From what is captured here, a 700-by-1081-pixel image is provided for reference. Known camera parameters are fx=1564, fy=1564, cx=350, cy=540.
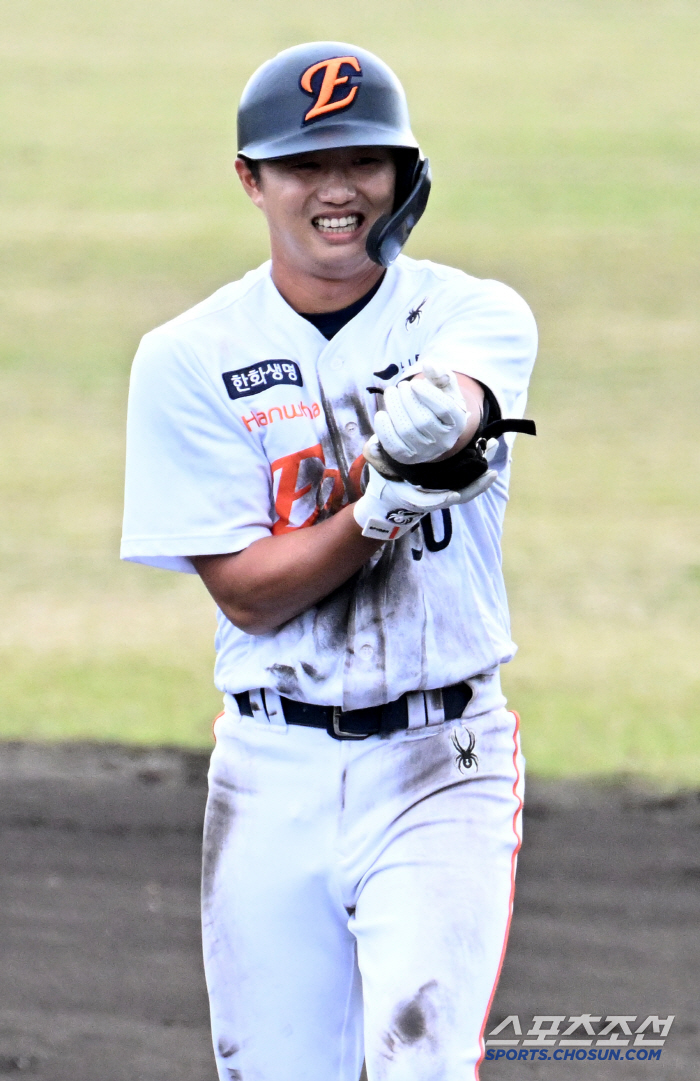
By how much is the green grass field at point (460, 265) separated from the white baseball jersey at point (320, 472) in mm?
3610

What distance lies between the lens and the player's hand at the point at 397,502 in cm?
249

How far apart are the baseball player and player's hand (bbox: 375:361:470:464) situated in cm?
25

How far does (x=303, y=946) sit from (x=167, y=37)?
24.0 meters

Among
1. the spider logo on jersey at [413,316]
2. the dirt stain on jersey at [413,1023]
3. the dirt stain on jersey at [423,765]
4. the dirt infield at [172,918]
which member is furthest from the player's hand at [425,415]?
the dirt infield at [172,918]

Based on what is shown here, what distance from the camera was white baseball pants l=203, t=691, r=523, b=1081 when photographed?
263 centimetres

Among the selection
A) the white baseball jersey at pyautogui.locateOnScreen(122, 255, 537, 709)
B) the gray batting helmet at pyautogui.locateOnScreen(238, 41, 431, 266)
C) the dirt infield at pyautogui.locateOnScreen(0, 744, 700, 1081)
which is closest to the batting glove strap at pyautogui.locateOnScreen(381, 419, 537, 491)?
the white baseball jersey at pyautogui.locateOnScreen(122, 255, 537, 709)

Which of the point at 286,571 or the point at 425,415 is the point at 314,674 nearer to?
the point at 286,571

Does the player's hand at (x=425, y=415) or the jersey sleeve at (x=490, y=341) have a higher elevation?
the jersey sleeve at (x=490, y=341)

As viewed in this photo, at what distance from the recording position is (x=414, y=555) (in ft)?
9.17

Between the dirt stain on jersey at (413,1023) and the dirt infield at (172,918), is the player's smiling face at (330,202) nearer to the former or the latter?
the dirt stain on jersey at (413,1023)

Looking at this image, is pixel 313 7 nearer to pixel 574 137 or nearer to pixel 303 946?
pixel 574 137

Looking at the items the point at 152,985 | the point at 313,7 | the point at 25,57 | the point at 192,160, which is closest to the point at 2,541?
the point at 152,985

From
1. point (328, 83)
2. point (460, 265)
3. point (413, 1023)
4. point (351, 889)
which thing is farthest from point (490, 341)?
point (460, 265)

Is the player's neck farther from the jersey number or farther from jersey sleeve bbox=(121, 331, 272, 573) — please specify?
the jersey number
